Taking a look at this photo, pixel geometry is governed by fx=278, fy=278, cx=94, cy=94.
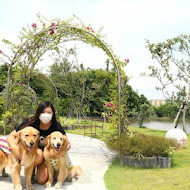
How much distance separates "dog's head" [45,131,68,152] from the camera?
409cm

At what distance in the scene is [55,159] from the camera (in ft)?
14.1

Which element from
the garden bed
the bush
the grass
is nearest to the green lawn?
the grass

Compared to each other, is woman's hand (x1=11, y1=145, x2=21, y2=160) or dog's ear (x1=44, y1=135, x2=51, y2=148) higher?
dog's ear (x1=44, y1=135, x2=51, y2=148)

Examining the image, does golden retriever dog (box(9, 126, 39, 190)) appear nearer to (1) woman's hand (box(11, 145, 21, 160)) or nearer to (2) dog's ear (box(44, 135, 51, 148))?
(1) woman's hand (box(11, 145, 21, 160))

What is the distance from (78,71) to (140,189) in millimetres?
15493

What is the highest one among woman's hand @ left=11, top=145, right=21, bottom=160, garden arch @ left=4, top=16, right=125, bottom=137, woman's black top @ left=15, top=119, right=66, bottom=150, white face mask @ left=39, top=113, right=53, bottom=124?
garden arch @ left=4, top=16, right=125, bottom=137

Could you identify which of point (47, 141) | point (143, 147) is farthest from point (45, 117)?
point (143, 147)

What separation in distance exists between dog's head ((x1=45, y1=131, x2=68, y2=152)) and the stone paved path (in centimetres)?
66

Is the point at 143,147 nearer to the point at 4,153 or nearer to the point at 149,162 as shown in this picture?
the point at 149,162

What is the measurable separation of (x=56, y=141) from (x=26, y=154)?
19.4 inches

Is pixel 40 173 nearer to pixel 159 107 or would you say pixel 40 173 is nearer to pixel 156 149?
pixel 156 149

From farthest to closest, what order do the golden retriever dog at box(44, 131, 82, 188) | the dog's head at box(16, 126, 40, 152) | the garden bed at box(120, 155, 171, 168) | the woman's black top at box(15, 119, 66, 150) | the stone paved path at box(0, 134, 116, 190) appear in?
the garden bed at box(120, 155, 171, 168)
the woman's black top at box(15, 119, 66, 150)
the stone paved path at box(0, 134, 116, 190)
the golden retriever dog at box(44, 131, 82, 188)
the dog's head at box(16, 126, 40, 152)

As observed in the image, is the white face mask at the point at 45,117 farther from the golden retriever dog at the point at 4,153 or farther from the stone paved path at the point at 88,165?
the stone paved path at the point at 88,165

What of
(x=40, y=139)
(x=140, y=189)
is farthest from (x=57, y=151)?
(x=140, y=189)
